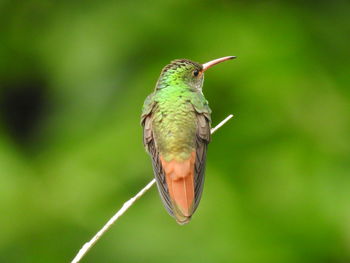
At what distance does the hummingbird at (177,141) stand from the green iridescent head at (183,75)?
0.20 feet

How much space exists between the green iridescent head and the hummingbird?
0.06m

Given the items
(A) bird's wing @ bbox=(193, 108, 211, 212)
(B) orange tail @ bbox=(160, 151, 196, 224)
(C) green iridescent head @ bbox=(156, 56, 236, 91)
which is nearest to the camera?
(B) orange tail @ bbox=(160, 151, 196, 224)

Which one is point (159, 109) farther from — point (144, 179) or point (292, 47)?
point (292, 47)

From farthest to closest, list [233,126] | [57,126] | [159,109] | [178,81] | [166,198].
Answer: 1. [57,126]
2. [233,126]
3. [178,81]
4. [159,109]
5. [166,198]

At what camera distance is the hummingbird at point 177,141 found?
132 inches

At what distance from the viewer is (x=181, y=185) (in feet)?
11.0

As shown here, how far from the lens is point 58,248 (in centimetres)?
606

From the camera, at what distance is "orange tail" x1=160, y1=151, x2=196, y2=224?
10.5ft

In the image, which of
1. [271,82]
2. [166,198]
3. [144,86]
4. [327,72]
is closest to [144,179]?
[144,86]

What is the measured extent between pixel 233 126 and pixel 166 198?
258 centimetres

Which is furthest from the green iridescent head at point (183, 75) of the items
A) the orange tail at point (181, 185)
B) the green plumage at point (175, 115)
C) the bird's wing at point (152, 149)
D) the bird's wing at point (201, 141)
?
the orange tail at point (181, 185)

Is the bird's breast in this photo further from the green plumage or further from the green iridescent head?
the green iridescent head

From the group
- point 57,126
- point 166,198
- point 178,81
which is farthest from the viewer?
point 57,126

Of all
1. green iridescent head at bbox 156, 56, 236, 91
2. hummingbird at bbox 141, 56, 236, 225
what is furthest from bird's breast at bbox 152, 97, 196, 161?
green iridescent head at bbox 156, 56, 236, 91
